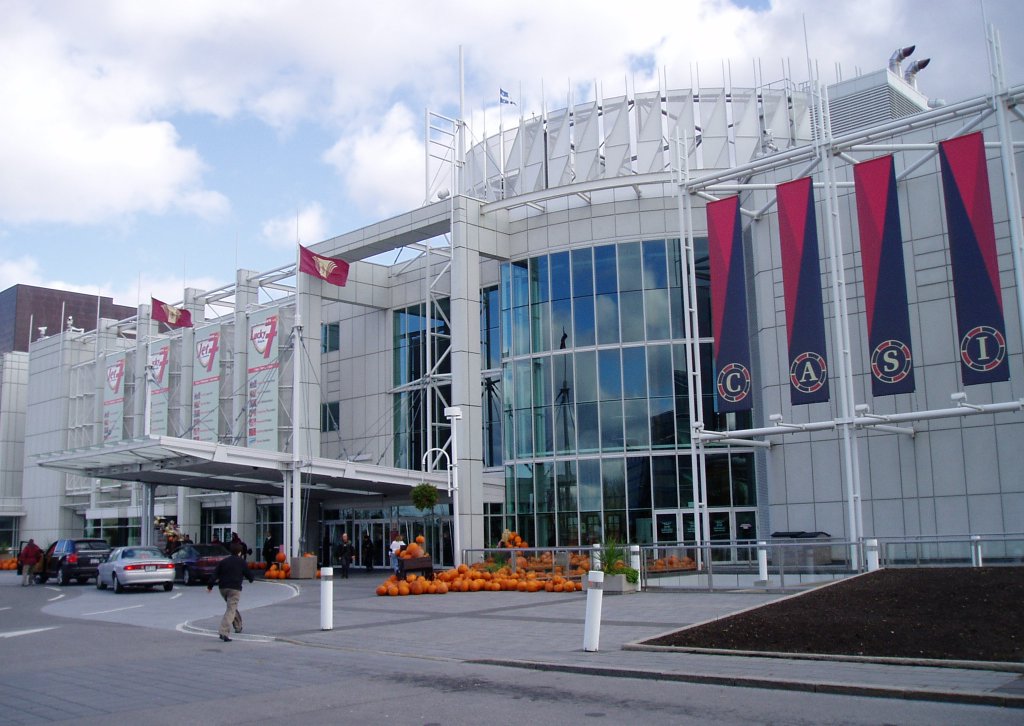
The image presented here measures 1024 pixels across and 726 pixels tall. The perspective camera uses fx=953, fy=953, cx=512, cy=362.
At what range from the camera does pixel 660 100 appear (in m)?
42.4

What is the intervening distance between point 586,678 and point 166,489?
50387mm

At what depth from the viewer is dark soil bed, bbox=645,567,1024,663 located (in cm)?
1176

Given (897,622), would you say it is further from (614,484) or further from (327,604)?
(614,484)

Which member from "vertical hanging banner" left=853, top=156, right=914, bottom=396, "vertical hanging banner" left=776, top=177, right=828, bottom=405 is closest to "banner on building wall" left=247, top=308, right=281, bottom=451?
"vertical hanging banner" left=776, top=177, right=828, bottom=405

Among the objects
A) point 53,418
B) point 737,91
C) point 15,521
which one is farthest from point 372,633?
point 15,521

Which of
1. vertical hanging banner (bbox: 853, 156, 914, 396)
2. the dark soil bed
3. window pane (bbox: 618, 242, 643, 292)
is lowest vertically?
the dark soil bed

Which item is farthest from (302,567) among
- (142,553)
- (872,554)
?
(872,554)

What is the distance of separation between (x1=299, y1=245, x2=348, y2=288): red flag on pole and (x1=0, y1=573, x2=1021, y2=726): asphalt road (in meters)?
25.6

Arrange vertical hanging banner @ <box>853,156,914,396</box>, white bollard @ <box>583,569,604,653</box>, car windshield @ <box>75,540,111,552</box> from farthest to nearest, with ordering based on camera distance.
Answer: car windshield @ <box>75,540,111,552</box>
vertical hanging banner @ <box>853,156,914,396</box>
white bollard @ <box>583,569,604,653</box>

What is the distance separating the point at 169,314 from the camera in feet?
167

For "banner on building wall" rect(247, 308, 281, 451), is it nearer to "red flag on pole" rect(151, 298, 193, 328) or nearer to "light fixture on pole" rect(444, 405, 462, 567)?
"red flag on pole" rect(151, 298, 193, 328)

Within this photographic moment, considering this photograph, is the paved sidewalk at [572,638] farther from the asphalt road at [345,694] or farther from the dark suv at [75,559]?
the dark suv at [75,559]

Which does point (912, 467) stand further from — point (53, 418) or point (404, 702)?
point (53, 418)

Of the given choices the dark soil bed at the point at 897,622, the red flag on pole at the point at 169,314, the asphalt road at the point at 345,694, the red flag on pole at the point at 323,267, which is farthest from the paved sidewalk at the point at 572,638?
the red flag on pole at the point at 169,314
